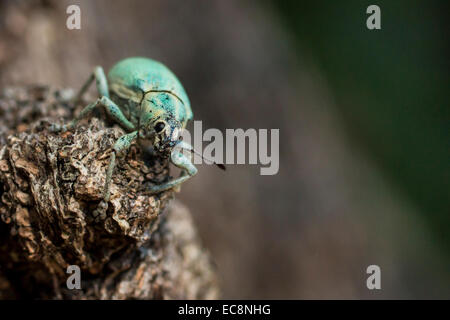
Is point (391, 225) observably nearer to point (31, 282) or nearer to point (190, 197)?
point (190, 197)

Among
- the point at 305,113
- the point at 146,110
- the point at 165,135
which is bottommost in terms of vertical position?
the point at 165,135

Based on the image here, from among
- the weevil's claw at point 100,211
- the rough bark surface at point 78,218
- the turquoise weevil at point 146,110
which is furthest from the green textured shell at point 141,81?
the weevil's claw at point 100,211

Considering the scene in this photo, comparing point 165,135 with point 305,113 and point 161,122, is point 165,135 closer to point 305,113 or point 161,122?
point 161,122

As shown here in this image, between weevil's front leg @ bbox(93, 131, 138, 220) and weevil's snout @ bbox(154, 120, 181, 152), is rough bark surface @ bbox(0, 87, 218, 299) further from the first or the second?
weevil's snout @ bbox(154, 120, 181, 152)

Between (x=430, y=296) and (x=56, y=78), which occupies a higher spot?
(x=56, y=78)
